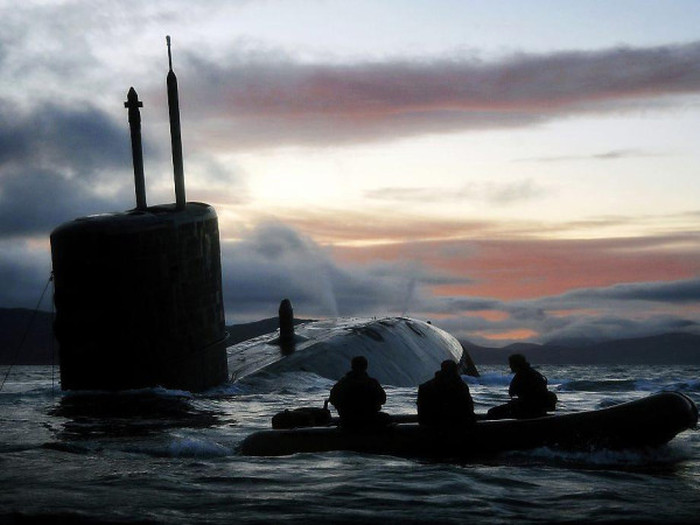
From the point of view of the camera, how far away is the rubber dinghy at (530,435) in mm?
15609

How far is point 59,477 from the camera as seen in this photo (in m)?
14.3

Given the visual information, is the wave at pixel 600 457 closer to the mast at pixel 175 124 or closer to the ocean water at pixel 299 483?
the ocean water at pixel 299 483

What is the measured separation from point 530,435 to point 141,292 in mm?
13025

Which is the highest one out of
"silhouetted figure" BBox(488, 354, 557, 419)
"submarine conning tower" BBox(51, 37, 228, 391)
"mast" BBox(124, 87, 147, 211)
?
"mast" BBox(124, 87, 147, 211)

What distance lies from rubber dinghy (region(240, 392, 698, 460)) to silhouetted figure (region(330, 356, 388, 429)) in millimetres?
184

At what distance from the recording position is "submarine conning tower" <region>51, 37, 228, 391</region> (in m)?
25.8

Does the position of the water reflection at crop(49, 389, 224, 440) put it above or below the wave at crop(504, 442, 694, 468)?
above

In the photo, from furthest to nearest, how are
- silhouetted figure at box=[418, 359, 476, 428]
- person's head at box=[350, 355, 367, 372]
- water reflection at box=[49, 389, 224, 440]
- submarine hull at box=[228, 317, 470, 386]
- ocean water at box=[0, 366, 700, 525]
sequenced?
1. submarine hull at box=[228, 317, 470, 386]
2. water reflection at box=[49, 389, 224, 440]
3. person's head at box=[350, 355, 367, 372]
4. silhouetted figure at box=[418, 359, 476, 428]
5. ocean water at box=[0, 366, 700, 525]

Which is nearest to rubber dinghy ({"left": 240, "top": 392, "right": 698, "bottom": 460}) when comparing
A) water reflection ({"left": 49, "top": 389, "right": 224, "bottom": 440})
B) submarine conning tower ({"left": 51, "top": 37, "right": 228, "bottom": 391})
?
water reflection ({"left": 49, "top": 389, "right": 224, "bottom": 440})

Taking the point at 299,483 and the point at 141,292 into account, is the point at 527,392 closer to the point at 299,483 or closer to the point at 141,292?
the point at 299,483

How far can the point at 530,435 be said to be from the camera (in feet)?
52.4

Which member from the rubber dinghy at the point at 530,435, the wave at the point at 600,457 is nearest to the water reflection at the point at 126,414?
the rubber dinghy at the point at 530,435

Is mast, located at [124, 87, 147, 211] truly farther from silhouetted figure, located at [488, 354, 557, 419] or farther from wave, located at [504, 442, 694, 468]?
wave, located at [504, 442, 694, 468]

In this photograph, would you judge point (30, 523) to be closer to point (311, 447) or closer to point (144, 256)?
point (311, 447)
